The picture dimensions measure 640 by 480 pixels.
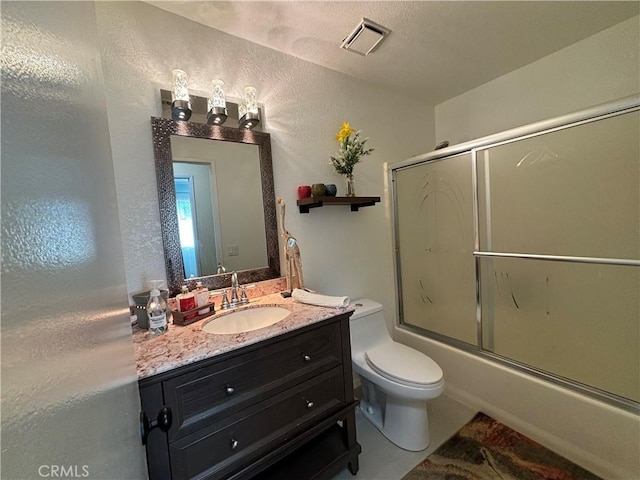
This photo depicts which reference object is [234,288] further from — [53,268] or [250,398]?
[53,268]

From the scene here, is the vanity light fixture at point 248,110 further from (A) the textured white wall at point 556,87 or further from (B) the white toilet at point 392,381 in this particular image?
(A) the textured white wall at point 556,87

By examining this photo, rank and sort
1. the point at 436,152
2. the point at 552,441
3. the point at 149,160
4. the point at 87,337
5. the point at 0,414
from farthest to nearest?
the point at 436,152 < the point at 552,441 < the point at 149,160 < the point at 87,337 < the point at 0,414

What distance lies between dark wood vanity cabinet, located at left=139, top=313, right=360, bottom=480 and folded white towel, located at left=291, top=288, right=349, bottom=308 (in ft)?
0.21

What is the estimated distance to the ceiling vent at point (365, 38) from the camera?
A: 144 cm

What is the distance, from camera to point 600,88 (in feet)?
5.31

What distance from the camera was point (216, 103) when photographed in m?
1.38

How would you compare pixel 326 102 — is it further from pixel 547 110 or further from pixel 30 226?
pixel 30 226

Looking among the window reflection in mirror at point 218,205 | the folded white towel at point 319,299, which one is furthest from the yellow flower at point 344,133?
the folded white towel at point 319,299

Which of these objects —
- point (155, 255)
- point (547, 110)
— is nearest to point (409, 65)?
point (547, 110)

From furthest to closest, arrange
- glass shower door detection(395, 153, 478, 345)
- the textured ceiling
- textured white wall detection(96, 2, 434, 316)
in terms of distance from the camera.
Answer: glass shower door detection(395, 153, 478, 345)
the textured ceiling
textured white wall detection(96, 2, 434, 316)

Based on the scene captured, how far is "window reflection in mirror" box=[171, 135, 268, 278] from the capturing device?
136 centimetres

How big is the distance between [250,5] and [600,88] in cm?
213

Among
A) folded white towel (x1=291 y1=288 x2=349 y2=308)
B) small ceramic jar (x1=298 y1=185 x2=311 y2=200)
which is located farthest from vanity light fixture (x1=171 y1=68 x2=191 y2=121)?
folded white towel (x1=291 y1=288 x2=349 y2=308)

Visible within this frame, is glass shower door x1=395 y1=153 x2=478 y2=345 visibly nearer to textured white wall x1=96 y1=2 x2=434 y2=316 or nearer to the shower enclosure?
the shower enclosure
